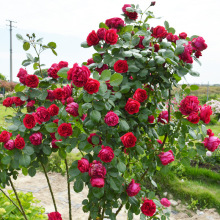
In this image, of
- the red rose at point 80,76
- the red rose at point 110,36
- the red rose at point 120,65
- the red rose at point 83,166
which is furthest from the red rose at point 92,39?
the red rose at point 83,166

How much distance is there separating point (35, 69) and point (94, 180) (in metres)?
1.09

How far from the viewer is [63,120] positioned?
4.86ft

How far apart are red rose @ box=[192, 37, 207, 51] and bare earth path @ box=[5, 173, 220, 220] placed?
2263 millimetres

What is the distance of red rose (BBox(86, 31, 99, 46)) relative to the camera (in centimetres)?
148

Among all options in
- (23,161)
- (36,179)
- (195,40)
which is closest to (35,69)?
(23,161)

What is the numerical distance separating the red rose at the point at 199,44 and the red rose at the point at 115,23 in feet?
1.62

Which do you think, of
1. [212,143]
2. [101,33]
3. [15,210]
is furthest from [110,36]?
[15,210]

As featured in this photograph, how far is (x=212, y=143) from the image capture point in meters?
1.50

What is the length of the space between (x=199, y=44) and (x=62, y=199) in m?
2.80

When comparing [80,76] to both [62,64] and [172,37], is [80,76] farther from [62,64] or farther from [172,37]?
[172,37]

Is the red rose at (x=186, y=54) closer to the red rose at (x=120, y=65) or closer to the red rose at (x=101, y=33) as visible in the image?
the red rose at (x=120, y=65)

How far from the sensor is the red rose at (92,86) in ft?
3.87

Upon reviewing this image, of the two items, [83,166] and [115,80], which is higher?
[115,80]

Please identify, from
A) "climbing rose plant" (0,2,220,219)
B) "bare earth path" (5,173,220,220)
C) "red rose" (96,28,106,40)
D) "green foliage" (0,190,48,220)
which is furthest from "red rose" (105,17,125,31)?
"bare earth path" (5,173,220,220)
